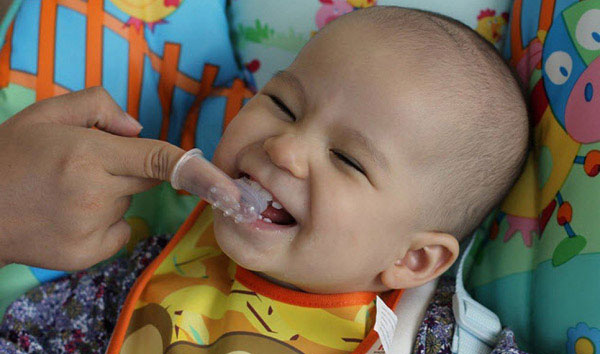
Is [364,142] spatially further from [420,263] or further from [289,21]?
[289,21]

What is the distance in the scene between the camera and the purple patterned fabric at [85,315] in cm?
118

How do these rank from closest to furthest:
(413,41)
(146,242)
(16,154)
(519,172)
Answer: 1. (16,154)
2. (413,41)
3. (519,172)
4. (146,242)

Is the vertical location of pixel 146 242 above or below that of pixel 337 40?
below

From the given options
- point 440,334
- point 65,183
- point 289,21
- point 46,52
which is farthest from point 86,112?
point 440,334

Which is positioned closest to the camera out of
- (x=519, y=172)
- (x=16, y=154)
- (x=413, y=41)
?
(x=16, y=154)

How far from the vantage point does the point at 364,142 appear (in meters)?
1.05

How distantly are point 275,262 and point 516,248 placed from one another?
46 centimetres

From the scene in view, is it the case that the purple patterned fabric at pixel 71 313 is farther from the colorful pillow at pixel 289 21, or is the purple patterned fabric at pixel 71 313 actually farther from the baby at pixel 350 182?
the colorful pillow at pixel 289 21

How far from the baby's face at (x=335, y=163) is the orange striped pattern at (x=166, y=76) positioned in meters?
0.35

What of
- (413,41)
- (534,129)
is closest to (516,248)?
(534,129)

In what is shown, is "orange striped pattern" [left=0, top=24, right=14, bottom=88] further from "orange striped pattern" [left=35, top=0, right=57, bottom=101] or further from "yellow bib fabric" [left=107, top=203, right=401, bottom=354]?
"yellow bib fabric" [left=107, top=203, right=401, bottom=354]

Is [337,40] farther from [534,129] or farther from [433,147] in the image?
[534,129]

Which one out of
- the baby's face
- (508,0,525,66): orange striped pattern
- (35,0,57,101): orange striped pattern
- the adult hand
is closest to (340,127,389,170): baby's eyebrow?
the baby's face

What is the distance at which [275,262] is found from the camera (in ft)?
3.51
